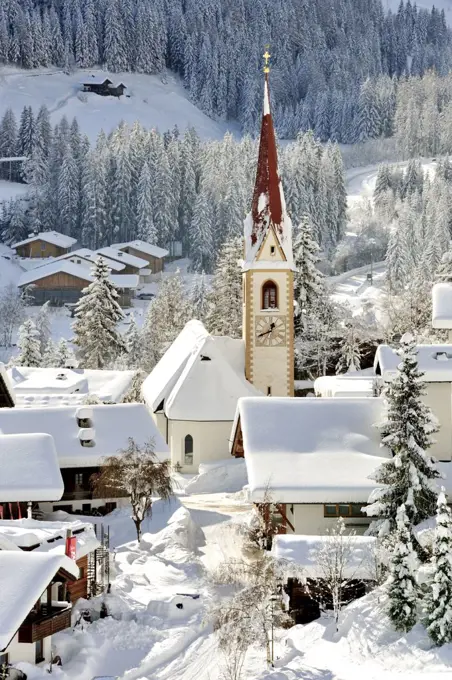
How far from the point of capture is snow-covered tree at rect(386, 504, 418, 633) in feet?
85.7

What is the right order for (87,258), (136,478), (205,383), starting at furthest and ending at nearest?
(87,258) < (205,383) < (136,478)

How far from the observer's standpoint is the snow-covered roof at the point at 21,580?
980 inches

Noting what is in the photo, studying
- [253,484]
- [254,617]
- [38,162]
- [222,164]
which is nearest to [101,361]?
[253,484]

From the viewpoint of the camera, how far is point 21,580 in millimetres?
26219

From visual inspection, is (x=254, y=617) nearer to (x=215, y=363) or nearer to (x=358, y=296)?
(x=215, y=363)

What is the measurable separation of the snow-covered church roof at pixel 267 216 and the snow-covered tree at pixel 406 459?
2051cm

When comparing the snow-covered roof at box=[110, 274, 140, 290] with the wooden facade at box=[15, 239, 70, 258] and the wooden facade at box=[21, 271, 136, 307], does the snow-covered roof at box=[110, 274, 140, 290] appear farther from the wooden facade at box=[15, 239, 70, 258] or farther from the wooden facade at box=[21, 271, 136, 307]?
the wooden facade at box=[15, 239, 70, 258]

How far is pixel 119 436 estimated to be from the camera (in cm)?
4194

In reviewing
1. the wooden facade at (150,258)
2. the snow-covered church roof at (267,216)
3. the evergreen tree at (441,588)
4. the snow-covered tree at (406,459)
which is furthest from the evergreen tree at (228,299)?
the wooden facade at (150,258)

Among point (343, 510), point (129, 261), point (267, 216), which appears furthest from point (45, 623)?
point (129, 261)

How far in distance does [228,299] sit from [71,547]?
134 ft

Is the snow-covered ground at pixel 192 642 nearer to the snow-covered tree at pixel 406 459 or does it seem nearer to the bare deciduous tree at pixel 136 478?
the bare deciduous tree at pixel 136 478

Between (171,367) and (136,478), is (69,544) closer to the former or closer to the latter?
(136,478)

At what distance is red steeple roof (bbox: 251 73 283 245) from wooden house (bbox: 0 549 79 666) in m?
27.7
